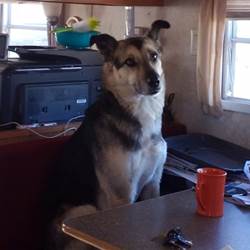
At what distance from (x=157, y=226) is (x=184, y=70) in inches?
58.5

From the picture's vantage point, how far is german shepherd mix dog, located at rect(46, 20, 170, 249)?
2199mm

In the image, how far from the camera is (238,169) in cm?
229

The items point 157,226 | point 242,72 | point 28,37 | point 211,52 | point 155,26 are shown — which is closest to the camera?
point 157,226

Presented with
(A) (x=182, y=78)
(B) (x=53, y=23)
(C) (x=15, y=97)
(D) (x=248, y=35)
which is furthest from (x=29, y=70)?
(B) (x=53, y=23)

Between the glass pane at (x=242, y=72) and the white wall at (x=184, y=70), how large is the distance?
14cm

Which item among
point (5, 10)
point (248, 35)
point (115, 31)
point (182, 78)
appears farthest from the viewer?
point (5, 10)

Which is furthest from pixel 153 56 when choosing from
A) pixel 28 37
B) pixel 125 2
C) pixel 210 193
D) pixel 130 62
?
pixel 28 37

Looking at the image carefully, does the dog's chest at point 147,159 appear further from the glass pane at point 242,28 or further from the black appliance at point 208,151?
the glass pane at point 242,28

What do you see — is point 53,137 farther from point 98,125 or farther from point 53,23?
point 53,23

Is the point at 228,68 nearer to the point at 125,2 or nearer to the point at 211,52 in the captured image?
the point at 211,52

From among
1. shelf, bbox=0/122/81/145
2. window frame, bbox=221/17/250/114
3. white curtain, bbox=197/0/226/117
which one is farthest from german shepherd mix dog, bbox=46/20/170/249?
window frame, bbox=221/17/250/114

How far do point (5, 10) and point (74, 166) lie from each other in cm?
284

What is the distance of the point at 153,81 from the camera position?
2145 mm

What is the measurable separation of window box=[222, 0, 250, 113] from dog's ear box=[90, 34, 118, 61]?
0.72 metres
